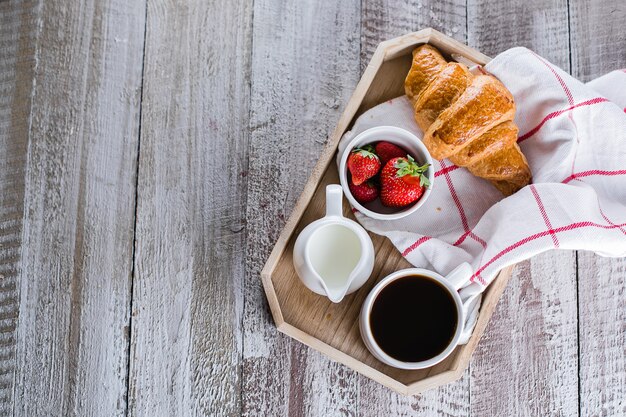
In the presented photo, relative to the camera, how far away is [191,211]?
0.98 m

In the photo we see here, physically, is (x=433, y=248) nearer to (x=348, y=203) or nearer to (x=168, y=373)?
(x=348, y=203)

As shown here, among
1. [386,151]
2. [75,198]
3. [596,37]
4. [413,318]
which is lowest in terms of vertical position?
[413,318]

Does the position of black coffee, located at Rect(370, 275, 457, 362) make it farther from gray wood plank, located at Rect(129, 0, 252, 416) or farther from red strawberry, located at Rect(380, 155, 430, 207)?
gray wood plank, located at Rect(129, 0, 252, 416)

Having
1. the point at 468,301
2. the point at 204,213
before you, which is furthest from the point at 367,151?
the point at 204,213

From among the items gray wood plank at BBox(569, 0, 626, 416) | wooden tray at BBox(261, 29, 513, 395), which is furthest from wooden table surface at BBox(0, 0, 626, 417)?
wooden tray at BBox(261, 29, 513, 395)

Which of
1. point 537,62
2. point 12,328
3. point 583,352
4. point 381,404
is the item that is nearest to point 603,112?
point 537,62

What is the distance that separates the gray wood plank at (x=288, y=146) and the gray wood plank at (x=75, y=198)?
210mm

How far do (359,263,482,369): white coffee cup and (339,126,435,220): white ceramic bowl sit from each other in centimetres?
8

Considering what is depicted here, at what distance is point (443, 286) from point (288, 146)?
39 centimetres

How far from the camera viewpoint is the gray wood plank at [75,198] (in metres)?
0.96

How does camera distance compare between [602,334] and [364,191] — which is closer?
[364,191]

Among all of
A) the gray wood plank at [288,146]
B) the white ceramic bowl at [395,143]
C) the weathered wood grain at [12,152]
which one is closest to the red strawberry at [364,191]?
the white ceramic bowl at [395,143]

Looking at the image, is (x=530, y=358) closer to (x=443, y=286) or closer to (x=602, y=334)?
(x=602, y=334)

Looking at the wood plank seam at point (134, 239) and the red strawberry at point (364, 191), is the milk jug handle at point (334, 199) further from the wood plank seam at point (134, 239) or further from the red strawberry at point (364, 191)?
the wood plank seam at point (134, 239)
